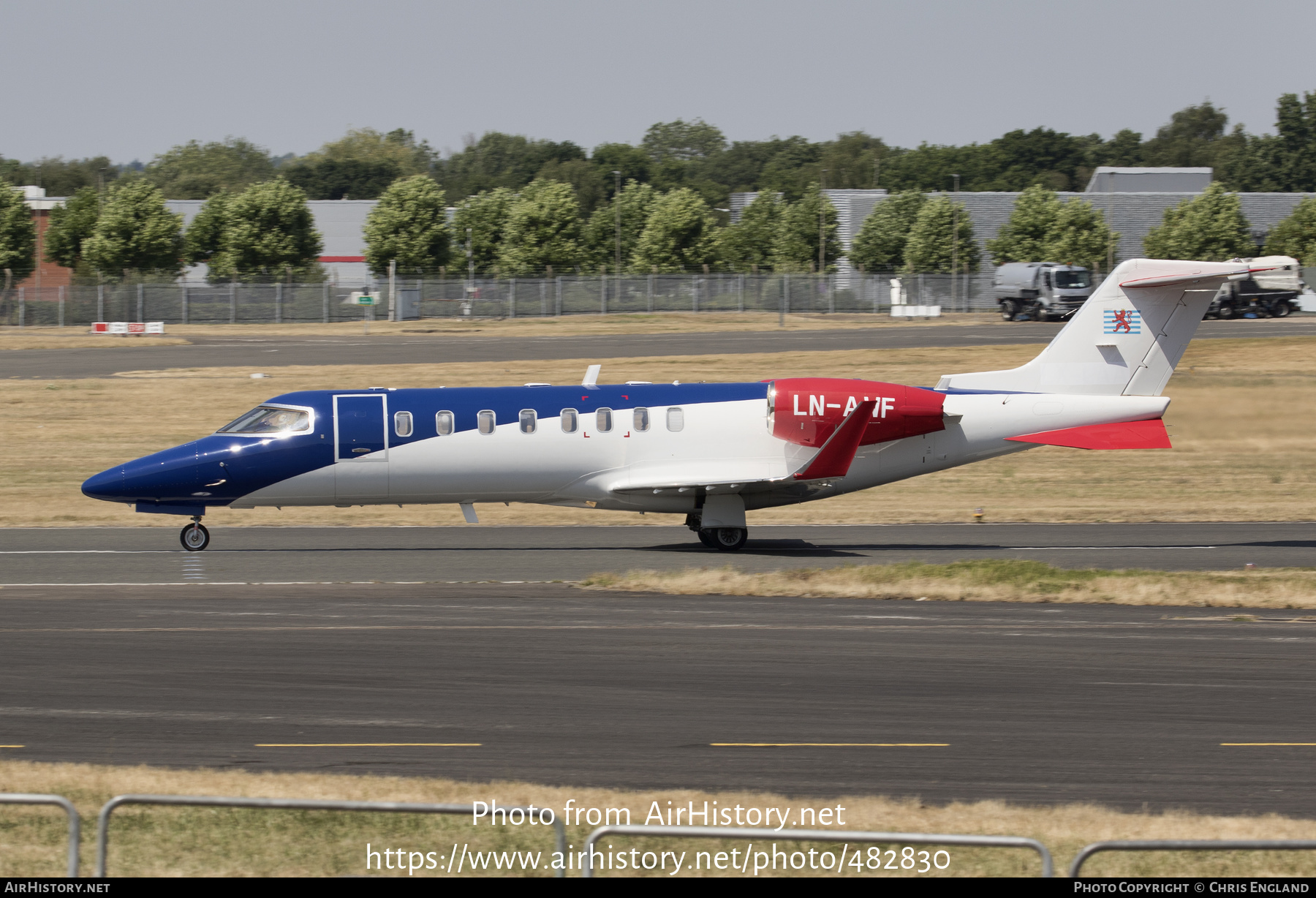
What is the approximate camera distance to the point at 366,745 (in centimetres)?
1296

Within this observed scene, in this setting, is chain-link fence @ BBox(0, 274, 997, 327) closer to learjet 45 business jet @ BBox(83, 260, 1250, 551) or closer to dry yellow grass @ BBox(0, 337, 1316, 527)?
dry yellow grass @ BBox(0, 337, 1316, 527)

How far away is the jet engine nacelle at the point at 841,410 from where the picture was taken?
25.4 meters

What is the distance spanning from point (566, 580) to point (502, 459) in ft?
12.4

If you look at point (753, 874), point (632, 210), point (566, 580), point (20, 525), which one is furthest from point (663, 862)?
point (632, 210)

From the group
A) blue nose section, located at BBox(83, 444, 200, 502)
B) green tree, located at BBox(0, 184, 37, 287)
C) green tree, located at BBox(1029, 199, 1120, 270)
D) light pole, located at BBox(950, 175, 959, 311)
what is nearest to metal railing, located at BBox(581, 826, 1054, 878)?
blue nose section, located at BBox(83, 444, 200, 502)

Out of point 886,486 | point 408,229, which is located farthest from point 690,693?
point 408,229

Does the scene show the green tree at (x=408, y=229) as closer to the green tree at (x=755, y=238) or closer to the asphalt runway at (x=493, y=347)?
the asphalt runway at (x=493, y=347)

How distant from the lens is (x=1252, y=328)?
62.8 m

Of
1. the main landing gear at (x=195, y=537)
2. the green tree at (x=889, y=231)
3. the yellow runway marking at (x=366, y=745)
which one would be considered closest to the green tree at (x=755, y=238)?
the green tree at (x=889, y=231)

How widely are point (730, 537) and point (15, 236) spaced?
74.3 meters

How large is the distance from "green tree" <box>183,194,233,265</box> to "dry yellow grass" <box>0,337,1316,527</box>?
1606 inches

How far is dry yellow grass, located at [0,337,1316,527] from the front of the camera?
28.7 m

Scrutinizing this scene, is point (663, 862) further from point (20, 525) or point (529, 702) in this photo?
point (20, 525)

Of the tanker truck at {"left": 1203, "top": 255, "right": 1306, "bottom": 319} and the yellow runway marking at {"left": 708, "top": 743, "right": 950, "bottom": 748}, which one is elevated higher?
the tanker truck at {"left": 1203, "top": 255, "right": 1306, "bottom": 319}
